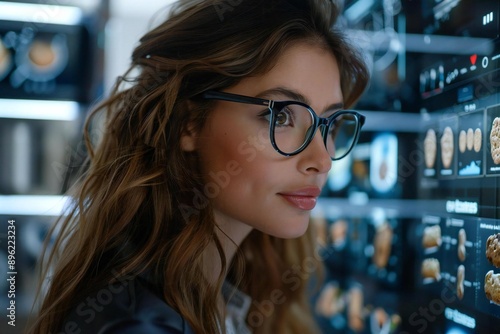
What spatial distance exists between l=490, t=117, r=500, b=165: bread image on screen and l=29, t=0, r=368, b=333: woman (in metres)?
0.30

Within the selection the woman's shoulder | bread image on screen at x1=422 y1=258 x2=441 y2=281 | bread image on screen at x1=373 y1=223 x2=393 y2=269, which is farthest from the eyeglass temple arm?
bread image on screen at x1=373 y1=223 x2=393 y2=269

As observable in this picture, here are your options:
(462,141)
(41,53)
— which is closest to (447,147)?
(462,141)

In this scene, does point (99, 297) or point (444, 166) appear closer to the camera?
point (99, 297)

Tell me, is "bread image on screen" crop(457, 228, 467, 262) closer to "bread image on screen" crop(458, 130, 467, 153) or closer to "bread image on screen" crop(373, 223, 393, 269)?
"bread image on screen" crop(458, 130, 467, 153)

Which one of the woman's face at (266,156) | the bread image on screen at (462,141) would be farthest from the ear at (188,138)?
the bread image on screen at (462,141)

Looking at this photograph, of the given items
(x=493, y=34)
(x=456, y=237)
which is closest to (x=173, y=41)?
(x=493, y=34)

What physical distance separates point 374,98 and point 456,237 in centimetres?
69

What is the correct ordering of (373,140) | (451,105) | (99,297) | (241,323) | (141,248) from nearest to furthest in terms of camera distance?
(99,297)
(141,248)
(451,105)
(241,323)
(373,140)

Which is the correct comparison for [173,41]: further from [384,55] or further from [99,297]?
[384,55]

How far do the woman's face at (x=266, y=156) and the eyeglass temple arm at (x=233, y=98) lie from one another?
0.03 m

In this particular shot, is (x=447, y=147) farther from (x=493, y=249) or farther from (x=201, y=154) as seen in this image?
(x=201, y=154)

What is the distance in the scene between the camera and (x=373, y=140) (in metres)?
1.76

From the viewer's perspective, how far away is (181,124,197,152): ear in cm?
117

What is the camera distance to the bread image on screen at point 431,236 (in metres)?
1.30
